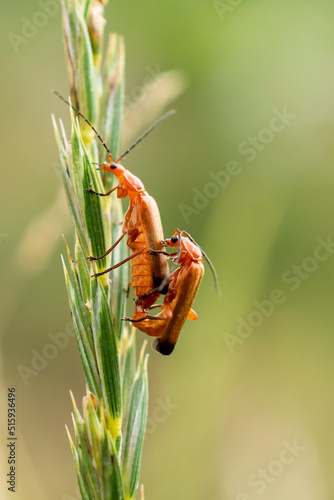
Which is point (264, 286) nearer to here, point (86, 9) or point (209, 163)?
point (209, 163)

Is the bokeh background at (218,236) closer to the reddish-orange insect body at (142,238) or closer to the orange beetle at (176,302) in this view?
the reddish-orange insect body at (142,238)

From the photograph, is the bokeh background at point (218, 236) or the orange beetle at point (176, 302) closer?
the orange beetle at point (176, 302)

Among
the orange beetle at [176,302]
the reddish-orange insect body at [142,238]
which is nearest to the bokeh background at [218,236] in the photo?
the reddish-orange insect body at [142,238]

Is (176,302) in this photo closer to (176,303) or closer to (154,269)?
(176,303)

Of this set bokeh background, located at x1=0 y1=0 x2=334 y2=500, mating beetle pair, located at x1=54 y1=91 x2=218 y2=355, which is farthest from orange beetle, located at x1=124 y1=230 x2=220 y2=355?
bokeh background, located at x1=0 y1=0 x2=334 y2=500

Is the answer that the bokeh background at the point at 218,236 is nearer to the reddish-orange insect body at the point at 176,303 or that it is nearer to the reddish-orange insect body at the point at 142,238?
the reddish-orange insect body at the point at 142,238

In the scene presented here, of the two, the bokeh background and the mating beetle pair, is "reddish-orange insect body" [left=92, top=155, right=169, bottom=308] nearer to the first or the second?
the mating beetle pair
